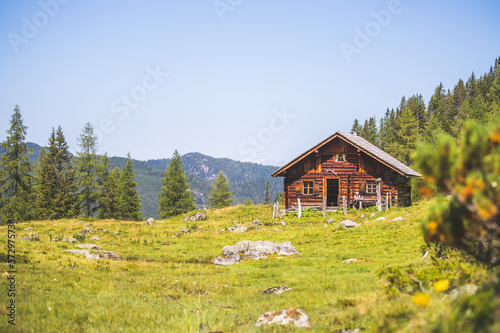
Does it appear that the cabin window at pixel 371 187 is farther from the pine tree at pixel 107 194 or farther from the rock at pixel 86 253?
the pine tree at pixel 107 194

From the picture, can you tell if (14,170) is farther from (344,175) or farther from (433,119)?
(433,119)

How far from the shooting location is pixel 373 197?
32.5 metres

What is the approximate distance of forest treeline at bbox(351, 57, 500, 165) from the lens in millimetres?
64419

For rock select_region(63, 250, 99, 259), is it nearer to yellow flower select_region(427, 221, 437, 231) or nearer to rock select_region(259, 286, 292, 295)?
rock select_region(259, 286, 292, 295)

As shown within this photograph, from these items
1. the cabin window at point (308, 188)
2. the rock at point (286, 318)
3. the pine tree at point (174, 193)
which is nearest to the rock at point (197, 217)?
the cabin window at point (308, 188)

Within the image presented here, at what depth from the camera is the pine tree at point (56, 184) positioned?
5231cm

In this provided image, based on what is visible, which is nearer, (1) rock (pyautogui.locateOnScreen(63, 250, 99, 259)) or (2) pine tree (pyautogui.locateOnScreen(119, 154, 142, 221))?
(1) rock (pyautogui.locateOnScreen(63, 250, 99, 259))

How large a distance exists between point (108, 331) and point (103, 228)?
26.6 meters

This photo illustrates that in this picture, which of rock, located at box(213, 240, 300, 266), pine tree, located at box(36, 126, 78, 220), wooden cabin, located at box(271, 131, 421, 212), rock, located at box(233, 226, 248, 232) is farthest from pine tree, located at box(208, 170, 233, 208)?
rock, located at box(213, 240, 300, 266)

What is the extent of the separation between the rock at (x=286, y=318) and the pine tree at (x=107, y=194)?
5236 centimetres

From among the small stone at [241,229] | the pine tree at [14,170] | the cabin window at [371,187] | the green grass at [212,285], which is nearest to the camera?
the green grass at [212,285]

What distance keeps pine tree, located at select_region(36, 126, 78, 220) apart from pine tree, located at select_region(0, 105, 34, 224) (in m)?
5.20

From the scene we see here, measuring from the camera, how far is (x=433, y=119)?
87625mm

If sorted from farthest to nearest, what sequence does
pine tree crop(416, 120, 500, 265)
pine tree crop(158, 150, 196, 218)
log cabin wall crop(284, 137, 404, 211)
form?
pine tree crop(158, 150, 196, 218) → log cabin wall crop(284, 137, 404, 211) → pine tree crop(416, 120, 500, 265)
